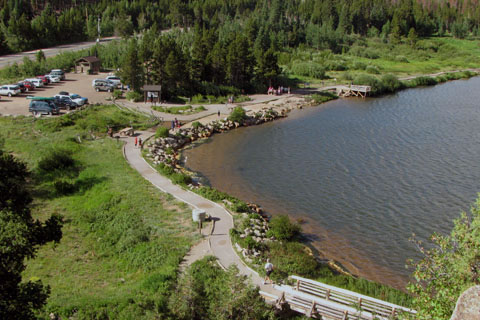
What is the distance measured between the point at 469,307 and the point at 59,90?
2580 inches

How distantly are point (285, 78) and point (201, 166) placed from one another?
146 ft

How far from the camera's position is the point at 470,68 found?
4520 inches

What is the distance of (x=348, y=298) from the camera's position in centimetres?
2003

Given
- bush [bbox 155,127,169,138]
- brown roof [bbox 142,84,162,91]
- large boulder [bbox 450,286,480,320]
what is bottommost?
bush [bbox 155,127,169,138]

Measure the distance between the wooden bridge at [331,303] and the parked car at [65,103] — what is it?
43674 millimetres

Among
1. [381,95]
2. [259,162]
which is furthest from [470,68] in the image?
[259,162]

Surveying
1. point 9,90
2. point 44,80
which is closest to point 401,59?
point 44,80

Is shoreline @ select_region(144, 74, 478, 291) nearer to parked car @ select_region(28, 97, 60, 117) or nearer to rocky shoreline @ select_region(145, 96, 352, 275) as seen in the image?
rocky shoreline @ select_region(145, 96, 352, 275)

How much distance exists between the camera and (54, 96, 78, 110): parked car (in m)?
55.8

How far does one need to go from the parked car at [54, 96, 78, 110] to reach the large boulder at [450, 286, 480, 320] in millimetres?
54368

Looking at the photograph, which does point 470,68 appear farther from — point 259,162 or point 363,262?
point 363,262

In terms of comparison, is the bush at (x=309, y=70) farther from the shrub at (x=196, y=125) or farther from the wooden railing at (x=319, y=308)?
the wooden railing at (x=319, y=308)

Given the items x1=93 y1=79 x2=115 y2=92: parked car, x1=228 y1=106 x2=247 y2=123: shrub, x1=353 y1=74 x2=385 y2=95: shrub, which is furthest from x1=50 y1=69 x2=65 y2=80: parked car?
x1=353 y1=74 x2=385 y2=95: shrub

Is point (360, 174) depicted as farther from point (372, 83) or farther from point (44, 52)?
point (44, 52)
